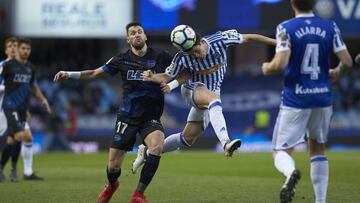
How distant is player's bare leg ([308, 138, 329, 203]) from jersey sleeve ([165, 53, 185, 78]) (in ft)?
7.98

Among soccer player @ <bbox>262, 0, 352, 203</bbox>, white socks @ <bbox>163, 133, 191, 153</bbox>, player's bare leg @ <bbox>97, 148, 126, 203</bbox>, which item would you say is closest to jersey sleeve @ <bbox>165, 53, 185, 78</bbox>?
player's bare leg @ <bbox>97, 148, 126, 203</bbox>

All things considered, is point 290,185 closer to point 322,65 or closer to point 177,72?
point 322,65

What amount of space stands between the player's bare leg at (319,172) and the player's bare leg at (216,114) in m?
1.22

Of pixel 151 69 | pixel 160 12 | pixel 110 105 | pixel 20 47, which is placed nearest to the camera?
pixel 151 69

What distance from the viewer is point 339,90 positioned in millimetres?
32906

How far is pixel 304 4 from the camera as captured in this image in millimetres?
7961

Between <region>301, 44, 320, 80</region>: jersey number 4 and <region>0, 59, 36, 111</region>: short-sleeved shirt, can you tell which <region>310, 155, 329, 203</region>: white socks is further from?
<region>0, 59, 36, 111</region>: short-sleeved shirt

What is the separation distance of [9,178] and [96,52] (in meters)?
18.5

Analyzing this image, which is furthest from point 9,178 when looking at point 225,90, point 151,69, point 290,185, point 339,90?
point 339,90

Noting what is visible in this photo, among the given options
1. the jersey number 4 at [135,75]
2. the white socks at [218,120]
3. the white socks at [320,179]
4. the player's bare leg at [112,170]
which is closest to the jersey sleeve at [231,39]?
the white socks at [218,120]

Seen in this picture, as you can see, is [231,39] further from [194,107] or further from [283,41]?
[283,41]

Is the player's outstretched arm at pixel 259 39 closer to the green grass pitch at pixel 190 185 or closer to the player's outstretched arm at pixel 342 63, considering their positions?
the player's outstretched arm at pixel 342 63

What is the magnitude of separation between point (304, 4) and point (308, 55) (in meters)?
0.53

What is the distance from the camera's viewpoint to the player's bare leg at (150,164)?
9.46 meters
